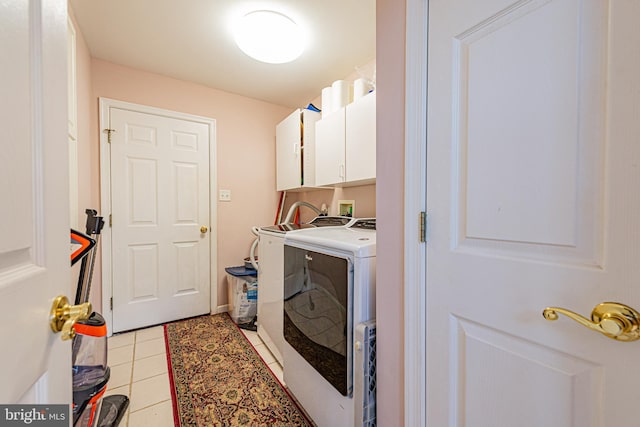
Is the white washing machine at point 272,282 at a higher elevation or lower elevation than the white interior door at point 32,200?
lower

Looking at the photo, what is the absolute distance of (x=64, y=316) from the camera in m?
0.51

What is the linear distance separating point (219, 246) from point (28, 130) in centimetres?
251

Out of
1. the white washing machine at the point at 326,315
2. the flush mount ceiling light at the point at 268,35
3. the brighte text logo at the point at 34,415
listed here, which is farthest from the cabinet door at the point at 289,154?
the brighte text logo at the point at 34,415

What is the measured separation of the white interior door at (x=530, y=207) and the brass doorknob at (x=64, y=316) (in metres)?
0.91

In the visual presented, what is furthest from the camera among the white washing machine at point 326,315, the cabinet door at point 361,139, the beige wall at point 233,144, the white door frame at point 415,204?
the beige wall at point 233,144

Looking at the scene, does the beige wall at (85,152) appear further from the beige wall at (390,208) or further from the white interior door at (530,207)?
the white interior door at (530,207)

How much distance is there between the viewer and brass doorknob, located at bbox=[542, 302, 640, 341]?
0.47 m

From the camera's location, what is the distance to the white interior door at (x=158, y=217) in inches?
92.0

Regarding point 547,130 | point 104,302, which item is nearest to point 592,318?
point 547,130

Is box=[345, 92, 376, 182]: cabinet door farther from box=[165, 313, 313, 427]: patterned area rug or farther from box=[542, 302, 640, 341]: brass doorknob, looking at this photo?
box=[165, 313, 313, 427]: patterned area rug

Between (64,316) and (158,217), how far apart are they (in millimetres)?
2261

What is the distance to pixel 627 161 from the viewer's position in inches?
19.2

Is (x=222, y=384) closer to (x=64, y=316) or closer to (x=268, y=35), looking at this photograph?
(x=64, y=316)

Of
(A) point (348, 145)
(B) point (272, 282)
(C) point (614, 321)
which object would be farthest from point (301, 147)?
(C) point (614, 321)
